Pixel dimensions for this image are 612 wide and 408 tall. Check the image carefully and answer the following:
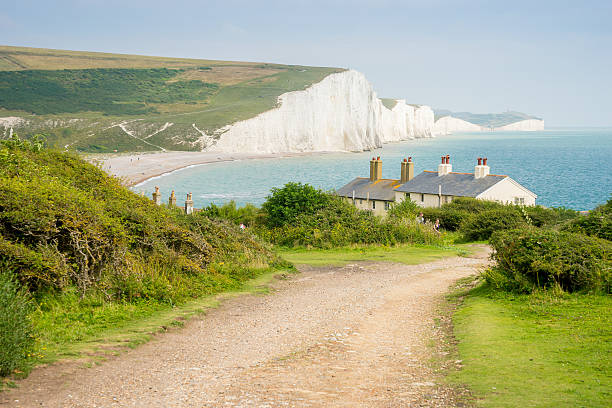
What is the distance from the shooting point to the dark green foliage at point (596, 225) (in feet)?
57.1

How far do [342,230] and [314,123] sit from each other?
139 metres

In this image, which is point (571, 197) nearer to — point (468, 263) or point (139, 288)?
point (468, 263)

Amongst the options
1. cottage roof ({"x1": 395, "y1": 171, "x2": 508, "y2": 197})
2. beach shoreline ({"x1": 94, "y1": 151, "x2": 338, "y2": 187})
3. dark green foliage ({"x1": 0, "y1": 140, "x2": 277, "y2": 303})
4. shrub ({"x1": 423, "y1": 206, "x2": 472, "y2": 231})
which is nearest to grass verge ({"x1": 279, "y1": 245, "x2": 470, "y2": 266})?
dark green foliage ({"x1": 0, "y1": 140, "x2": 277, "y2": 303})

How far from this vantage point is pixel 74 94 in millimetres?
181750

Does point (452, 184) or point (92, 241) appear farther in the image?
point (452, 184)

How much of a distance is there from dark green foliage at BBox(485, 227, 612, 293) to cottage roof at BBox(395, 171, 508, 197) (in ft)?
103

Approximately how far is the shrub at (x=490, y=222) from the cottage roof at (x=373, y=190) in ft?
53.6

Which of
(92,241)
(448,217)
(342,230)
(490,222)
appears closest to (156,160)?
(448,217)

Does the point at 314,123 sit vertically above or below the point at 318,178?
above

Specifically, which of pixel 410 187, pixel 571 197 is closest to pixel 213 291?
pixel 410 187

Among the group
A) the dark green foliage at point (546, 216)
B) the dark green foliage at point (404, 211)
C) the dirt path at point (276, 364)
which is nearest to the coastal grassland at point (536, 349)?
the dirt path at point (276, 364)

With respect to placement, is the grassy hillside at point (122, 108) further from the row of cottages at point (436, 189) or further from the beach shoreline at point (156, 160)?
the row of cottages at point (436, 189)

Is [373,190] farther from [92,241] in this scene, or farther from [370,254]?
[92,241]

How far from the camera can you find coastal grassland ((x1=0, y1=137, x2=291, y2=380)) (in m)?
11.1
